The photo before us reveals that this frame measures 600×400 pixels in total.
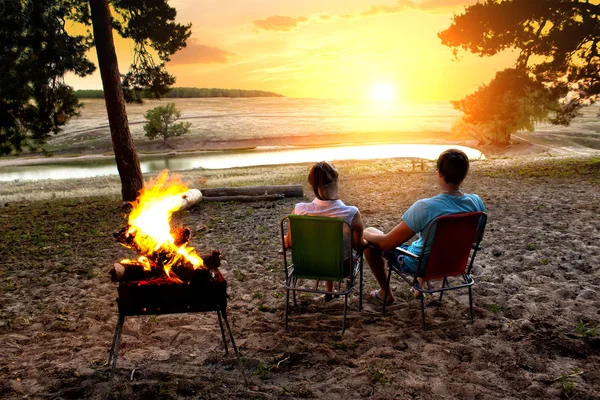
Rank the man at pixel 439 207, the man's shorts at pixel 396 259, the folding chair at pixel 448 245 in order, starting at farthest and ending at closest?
the man's shorts at pixel 396 259, the man at pixel 439 207, the folding chair at pixel 448 245

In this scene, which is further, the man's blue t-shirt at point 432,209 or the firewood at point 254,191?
the firewood at point 254,191

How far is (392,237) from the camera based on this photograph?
4730 millimetres

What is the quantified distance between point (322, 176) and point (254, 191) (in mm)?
8584

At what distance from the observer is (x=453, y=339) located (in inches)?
175

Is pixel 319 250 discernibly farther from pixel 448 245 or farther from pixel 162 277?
pixel 162 277

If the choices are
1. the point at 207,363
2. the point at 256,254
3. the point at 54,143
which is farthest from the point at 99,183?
the point at 54,143

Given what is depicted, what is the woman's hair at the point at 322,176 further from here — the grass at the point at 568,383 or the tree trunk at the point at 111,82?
the tree trunk at the point at 111,82

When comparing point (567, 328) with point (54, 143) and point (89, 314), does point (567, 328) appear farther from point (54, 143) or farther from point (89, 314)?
point (54, 143)

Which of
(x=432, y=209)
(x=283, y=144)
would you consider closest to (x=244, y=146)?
(x=283, y=144)

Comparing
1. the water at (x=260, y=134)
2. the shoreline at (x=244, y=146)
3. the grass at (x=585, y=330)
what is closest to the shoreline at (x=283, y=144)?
the shoreline at (x=244, y=146)

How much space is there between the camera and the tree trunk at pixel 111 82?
12109 millimetres

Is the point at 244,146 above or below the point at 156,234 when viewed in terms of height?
below

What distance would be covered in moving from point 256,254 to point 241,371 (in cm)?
386

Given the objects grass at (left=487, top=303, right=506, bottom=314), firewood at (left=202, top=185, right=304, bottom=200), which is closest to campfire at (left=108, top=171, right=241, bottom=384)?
grass at (left=487, top=303, right=506, bottom=314)
